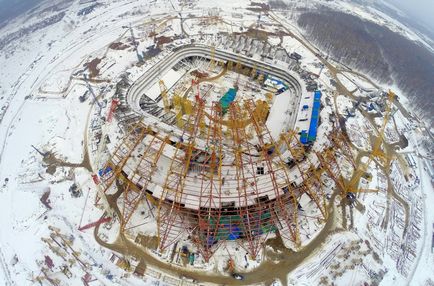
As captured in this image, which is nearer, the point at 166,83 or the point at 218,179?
the point at 218,179

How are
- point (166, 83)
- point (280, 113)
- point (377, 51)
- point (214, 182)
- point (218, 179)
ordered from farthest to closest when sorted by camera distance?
point (377, 51) → point (166, 83) → point (280, 113) → point (218, 179) → point (214, 182)

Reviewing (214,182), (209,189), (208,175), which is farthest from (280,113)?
(209,189)

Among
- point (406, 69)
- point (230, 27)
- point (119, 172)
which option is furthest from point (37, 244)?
point (406, 69)

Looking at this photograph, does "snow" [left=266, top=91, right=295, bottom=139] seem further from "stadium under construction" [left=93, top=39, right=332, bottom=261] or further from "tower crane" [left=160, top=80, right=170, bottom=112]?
"tower crane" [left=160, top=80, right=170, bottom=112]

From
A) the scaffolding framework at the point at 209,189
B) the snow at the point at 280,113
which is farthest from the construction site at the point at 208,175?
the snow at the point at 280,113

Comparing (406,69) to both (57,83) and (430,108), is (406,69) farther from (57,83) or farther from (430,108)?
(57,83)

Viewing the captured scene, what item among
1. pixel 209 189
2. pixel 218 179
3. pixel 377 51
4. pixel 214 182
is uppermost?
pixel 377 51

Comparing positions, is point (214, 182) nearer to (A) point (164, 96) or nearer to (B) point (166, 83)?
(A) point (164, 96)

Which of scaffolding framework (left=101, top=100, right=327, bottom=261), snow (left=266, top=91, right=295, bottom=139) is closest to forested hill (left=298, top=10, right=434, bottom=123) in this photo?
snow (left=266, top=91, right=295, bottom=139)
